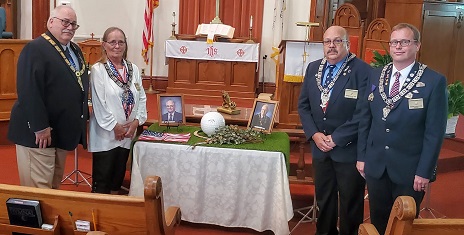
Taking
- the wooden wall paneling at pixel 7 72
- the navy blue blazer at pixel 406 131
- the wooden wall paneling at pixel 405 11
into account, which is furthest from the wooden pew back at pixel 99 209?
the wooden wall paneling at pixel 405 11

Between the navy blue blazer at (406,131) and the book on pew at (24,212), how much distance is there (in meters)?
1.64

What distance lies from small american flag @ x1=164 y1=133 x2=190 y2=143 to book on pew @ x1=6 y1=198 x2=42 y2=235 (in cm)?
162

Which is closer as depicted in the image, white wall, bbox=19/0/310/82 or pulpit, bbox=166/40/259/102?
pulpit, bbox=166/40/259/102

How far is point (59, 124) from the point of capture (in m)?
3.01

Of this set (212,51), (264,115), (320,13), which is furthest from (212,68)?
(264,115)

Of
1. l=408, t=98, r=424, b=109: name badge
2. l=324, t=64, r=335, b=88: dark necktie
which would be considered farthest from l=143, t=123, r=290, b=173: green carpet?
l=408, t=98, r=424, b=109: name badge

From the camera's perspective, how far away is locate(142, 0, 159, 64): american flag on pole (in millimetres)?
8618

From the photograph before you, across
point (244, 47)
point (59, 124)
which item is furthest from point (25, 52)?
point (244, 47)

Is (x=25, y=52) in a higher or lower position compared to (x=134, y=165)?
higher

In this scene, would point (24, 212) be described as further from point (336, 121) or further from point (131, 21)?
point (131, 21)

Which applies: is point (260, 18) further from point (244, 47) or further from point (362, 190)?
point (362, 190)

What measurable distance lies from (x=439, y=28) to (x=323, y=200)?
6.02 m

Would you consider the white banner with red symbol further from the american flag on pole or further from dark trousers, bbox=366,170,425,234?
dark trousers, bbox=366,170,425,234

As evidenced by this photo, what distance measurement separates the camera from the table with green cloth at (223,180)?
3.33m
